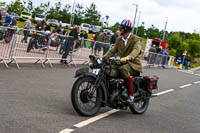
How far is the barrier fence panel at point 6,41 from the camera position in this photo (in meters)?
11.5

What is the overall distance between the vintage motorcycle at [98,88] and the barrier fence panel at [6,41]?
19.3 ft

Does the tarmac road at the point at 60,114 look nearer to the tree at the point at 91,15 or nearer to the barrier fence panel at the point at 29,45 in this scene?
the barrier fence panel at the point at 29,45

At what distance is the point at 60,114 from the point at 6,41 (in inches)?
246

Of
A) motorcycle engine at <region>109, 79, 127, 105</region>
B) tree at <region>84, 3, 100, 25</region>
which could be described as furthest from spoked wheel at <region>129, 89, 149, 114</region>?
tree at <region>84, 3, 100, 25</region>

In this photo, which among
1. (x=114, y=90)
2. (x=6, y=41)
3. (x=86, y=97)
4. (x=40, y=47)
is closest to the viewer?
(x=86, y=97)

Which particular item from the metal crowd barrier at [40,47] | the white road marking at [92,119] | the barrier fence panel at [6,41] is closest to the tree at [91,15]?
the metal crowd barrier at [40,47]

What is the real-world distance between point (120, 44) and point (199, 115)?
280cm

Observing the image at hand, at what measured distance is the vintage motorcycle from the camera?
601cm

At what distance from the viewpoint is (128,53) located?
7004mm

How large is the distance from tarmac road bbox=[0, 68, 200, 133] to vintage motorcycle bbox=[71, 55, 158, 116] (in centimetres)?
26

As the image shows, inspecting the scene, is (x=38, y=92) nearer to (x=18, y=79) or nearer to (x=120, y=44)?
(x=18, y=79)

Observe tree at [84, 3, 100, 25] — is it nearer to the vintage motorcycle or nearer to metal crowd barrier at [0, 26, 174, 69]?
metal crowd barrier at [0, 26, 174, 69]

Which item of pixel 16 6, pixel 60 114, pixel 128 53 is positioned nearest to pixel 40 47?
pixel 128 53

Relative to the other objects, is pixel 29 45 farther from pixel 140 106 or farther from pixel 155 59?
pixel 155 59
